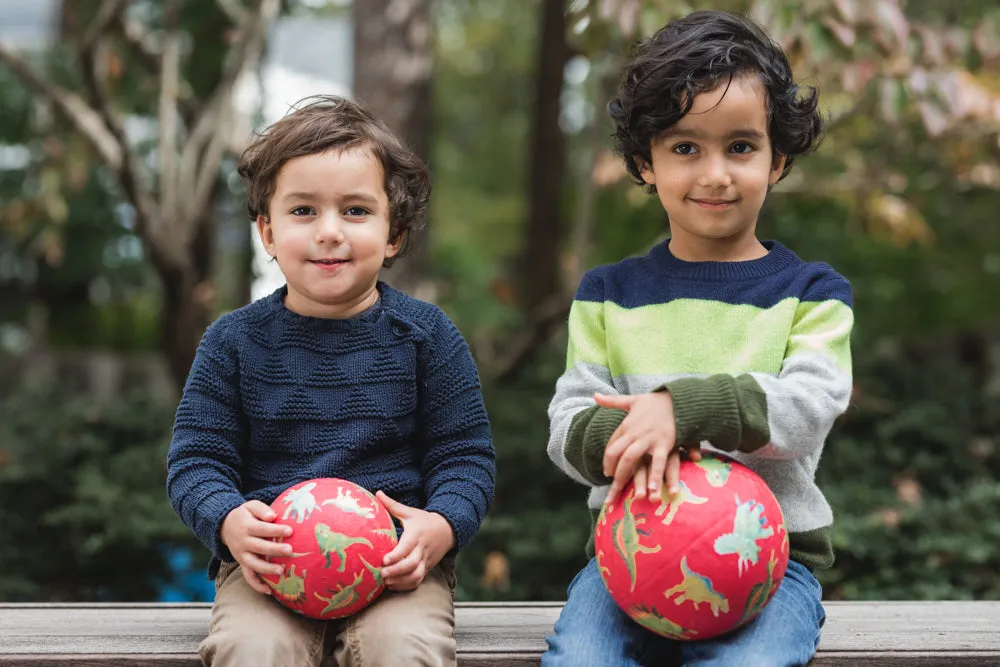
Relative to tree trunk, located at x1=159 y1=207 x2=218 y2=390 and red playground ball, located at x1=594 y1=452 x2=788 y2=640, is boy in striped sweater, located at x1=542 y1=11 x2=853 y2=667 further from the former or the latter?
tree trunk, located at x1=159 y1=207 x2=218 y2=390

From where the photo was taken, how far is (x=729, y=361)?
2.67 metres

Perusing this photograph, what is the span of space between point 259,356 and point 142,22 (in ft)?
15.5

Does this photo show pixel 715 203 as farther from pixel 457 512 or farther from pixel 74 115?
pixel 74 115

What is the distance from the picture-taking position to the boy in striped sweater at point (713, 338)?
2.46 metres

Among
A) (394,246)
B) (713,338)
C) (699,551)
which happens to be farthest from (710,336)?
(394,246)

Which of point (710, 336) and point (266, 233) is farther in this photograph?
point (266, 233)

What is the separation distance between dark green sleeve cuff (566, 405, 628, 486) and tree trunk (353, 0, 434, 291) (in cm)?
263

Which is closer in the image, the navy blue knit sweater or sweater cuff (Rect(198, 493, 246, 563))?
sweater cuff (Rect(198, 493, 246, 563))

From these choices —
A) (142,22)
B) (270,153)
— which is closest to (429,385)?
(270,153)

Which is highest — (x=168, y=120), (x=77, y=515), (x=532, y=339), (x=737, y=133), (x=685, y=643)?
(x=737, y=133)

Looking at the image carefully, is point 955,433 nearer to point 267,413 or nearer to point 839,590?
point 839,590

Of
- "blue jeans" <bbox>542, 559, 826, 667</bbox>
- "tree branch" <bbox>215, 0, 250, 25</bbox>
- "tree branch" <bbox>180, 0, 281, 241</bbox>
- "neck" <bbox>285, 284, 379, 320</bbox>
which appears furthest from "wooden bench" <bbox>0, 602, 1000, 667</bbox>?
"tree branch" <bbox>215, 0, 250, 25</bbox>

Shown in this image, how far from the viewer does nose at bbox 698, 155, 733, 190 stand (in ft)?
8.63

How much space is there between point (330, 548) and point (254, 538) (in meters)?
0.18
